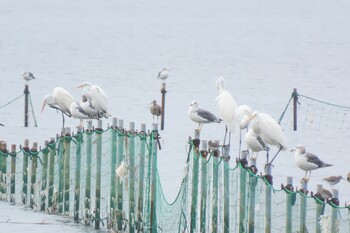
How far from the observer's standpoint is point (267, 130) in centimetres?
1744

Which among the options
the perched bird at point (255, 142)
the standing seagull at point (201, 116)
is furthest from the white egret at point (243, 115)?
the standing seagull at point (201, 116)

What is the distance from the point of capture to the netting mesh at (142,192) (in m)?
12.1

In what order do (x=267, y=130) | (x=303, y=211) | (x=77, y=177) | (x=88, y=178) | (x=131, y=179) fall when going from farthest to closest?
(x=267, y=130), (x=77, y=177), (x=88, y=178), (x=131, y=179), (x=303, y=211)

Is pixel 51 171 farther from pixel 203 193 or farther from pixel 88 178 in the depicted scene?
pixel 203 193

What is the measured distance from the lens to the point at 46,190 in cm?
1606

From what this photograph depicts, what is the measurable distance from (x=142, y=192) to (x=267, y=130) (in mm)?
3633

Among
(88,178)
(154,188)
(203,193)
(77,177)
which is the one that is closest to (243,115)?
(77,177)

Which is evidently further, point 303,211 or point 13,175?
point 13,175

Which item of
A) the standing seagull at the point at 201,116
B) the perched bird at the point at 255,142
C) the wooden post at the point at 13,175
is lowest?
the wooden post at the point at 13,175

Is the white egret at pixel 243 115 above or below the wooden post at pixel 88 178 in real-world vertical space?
above

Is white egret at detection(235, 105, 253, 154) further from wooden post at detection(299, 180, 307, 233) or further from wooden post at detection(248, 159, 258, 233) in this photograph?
wooden post at detection(299, 180, 307, 233)

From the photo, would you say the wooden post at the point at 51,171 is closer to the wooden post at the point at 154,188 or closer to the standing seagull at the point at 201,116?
the wooden post at the point at 154,188

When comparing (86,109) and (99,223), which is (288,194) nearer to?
(99,223)

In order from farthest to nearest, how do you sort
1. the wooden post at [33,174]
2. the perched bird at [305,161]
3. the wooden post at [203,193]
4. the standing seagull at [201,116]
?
the standing seagull at [201,116] < the perched bird at [305,161] < the wooden post at [33,174] < the wooden post at [203,193]
